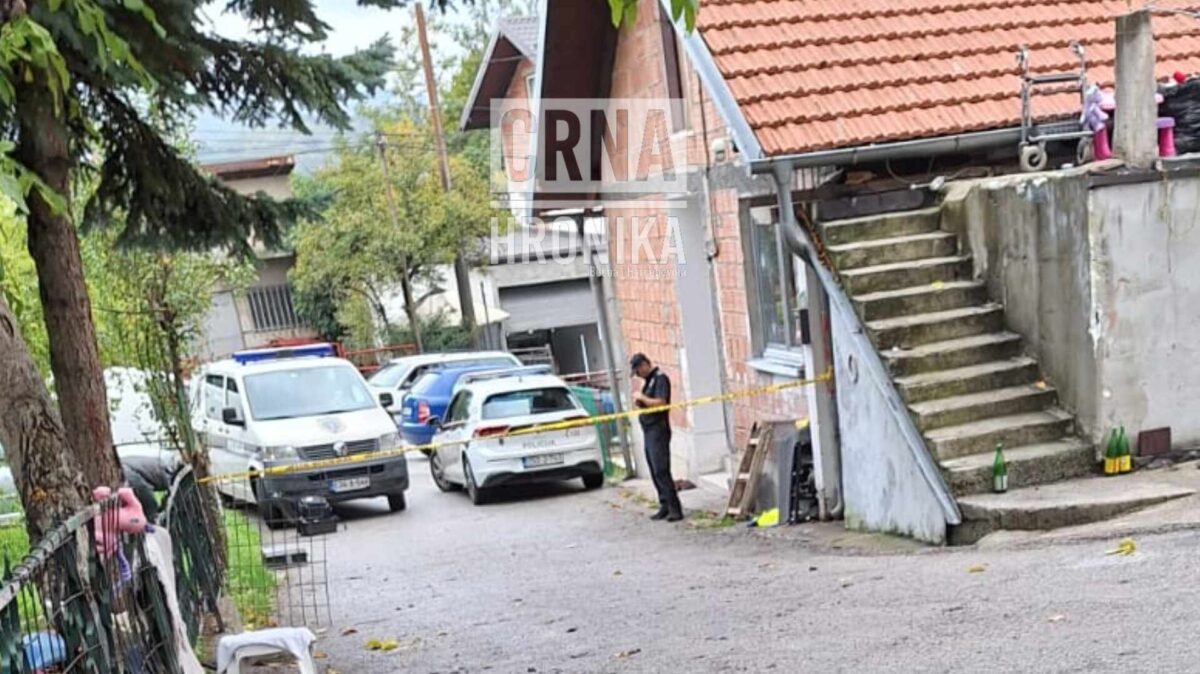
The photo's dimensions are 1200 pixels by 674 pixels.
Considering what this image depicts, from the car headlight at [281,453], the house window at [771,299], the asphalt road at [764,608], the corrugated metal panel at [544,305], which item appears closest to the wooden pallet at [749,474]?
the asphalt road at [764,608]

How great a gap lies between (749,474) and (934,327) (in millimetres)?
3246

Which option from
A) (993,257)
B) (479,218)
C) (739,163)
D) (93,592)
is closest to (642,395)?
(739,163)

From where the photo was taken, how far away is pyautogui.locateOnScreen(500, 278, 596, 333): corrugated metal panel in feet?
121

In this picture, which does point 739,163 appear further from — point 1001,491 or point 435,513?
point 435,513

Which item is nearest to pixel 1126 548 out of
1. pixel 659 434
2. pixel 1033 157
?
pixel 1033 157

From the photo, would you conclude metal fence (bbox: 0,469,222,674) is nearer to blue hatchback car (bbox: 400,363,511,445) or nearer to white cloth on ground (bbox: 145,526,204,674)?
white cloth on ground (bbox: 145,526,204,674)

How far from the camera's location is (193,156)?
1407 cm

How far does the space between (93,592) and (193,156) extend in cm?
1029

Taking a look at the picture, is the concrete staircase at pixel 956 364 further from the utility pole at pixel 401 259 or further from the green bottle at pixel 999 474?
the utility pole at pixel 401 259

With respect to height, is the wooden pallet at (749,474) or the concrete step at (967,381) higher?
the concrete step at (967,381)

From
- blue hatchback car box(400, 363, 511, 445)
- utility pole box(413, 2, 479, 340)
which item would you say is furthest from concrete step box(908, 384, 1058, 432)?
utility pole box(413, 2, 479, 340)

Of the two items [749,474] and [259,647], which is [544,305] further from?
[259,647]

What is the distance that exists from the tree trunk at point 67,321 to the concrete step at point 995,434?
5.71 m

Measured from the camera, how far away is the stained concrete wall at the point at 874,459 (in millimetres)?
8625
